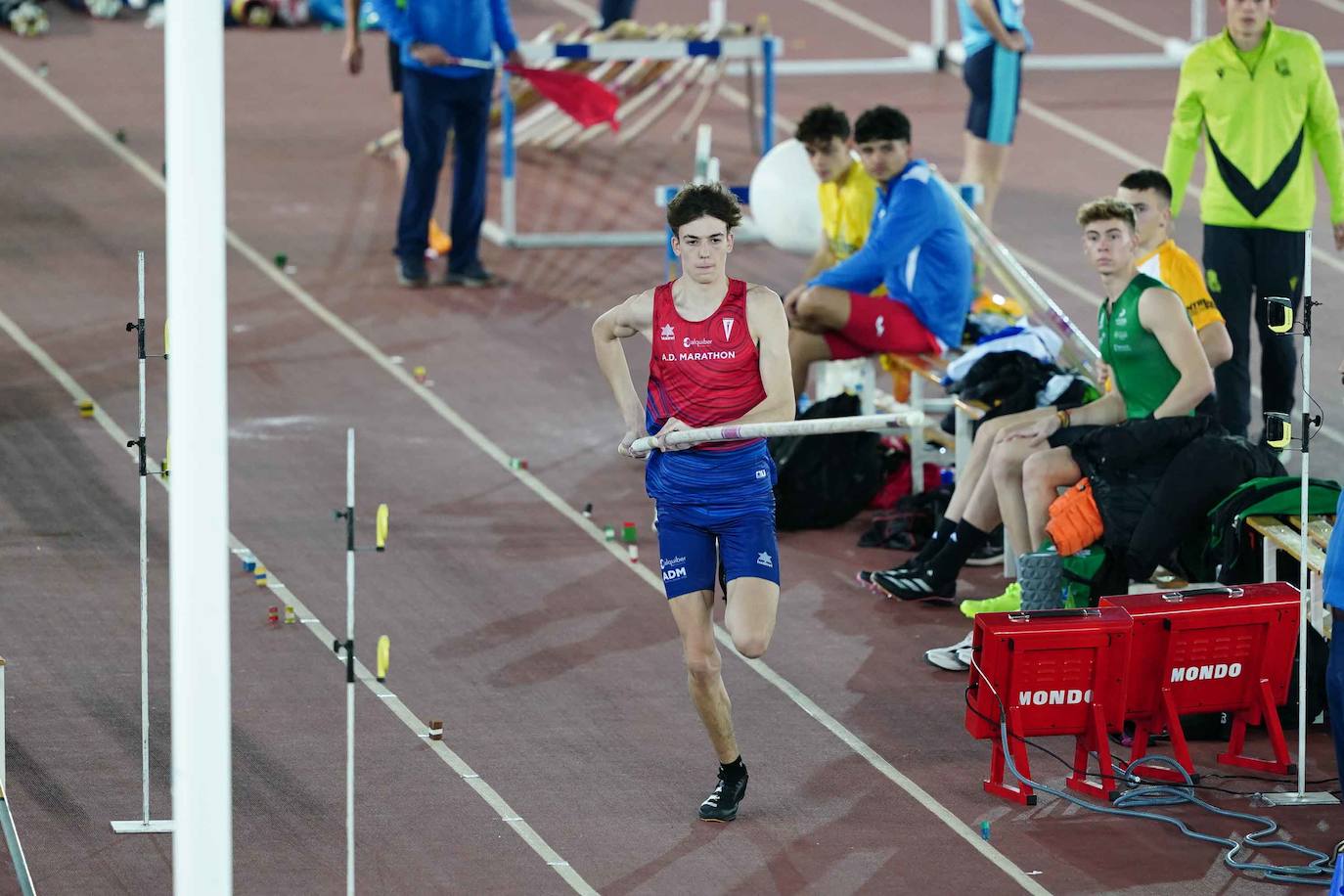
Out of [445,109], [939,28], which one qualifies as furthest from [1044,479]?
[939,28]

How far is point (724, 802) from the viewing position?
6730mm

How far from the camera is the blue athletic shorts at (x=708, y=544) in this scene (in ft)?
21.7

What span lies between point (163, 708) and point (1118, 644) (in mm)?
3314

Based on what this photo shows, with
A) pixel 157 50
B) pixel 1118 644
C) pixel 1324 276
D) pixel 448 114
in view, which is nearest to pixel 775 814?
pixel 1118 644

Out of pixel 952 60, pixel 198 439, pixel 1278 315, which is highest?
pixel 952 60

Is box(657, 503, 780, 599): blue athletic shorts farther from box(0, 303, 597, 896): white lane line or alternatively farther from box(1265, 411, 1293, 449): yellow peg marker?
box(1265, 411, 1293, 449): yellow peg marker

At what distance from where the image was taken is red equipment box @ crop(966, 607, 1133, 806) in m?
6.86

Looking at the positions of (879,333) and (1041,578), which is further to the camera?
(879,333)

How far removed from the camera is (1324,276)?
13.3m

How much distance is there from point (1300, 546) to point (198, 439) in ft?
14.2

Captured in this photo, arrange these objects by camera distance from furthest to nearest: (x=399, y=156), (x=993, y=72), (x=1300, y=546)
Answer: (x=399, y=156) < (x=993, y=72) < (x=1300, y=546)

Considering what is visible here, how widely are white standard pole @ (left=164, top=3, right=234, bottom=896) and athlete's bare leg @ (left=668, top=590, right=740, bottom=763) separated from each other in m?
2.25

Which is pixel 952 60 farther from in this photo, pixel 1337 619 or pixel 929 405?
pixel 1337 619

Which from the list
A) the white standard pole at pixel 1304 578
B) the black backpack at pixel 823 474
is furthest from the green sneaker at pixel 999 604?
the white standard pole at pixel 1304 578
